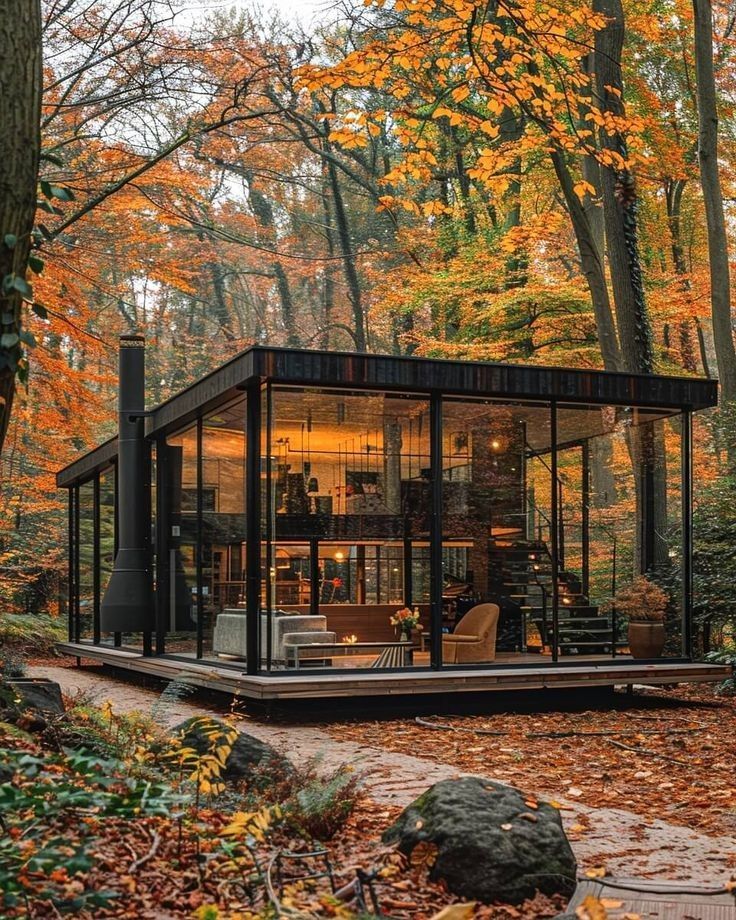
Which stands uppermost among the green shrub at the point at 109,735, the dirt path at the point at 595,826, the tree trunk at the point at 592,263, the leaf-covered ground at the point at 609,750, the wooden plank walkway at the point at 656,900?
the tree trunk at the point at 592,263

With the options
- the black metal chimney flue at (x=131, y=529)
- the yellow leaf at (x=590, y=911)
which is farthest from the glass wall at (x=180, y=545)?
the yellow leaf at (x=590, y=911)

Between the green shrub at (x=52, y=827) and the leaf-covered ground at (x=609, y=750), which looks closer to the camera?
the green shrub at (x=52, y=827)

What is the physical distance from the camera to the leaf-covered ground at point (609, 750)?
291 inches

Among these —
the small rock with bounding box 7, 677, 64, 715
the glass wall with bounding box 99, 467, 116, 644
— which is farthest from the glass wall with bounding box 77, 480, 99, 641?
the small rock with bounding box 7, 677, 64, 715

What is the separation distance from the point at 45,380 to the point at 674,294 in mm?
11878

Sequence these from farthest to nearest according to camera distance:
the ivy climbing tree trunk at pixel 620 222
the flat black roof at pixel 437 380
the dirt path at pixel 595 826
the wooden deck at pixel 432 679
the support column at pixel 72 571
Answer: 1. the support column at pixel 72 571
2. the ivy climbing tree trunk at pixel 620 222
3. the flat black roof at pixel 437 380
4. the wooden deck at pixel 432 679
5. the dirt path at pixel 595 826

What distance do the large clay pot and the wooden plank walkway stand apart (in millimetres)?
7628

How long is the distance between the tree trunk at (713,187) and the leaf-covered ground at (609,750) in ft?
15.7

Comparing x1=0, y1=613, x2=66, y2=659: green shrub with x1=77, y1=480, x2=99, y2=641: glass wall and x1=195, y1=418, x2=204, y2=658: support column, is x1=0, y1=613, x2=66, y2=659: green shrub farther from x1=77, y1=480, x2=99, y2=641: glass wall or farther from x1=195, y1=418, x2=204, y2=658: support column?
x1=195, y1=418, x2=204, y2=658: support column

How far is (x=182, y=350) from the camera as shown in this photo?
31.3m

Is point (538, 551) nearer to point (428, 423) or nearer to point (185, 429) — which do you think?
point (428, 423)

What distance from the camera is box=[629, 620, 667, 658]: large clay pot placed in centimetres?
1271

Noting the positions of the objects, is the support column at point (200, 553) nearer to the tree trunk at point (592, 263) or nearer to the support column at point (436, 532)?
the support column at point (436, 532)

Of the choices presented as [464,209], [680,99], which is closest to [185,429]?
[464,209]
